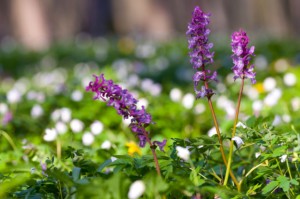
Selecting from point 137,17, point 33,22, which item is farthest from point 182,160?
point 33,22

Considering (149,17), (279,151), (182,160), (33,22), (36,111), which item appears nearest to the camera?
(279,151)

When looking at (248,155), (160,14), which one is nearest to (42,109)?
(248,155)

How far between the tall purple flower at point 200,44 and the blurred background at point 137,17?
16650 mm

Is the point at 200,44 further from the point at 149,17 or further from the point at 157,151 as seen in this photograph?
the point at 149,17

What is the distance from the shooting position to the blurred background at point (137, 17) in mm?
19109

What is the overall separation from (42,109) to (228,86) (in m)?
1.88

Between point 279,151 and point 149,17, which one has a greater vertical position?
point 149,17

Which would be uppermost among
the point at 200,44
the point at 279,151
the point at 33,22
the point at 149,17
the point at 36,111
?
the point at 33,22

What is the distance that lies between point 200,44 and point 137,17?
1726cm

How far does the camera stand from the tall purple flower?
6.61 feet

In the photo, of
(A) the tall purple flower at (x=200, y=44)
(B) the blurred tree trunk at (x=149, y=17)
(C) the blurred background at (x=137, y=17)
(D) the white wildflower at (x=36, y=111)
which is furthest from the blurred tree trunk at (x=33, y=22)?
(A) the tall purple flower at (x=200, y=44)

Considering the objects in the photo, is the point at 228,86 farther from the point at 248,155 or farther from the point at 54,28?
the point at 54,28

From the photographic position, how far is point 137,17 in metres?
19.1

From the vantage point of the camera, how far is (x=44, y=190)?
7.04 feet
